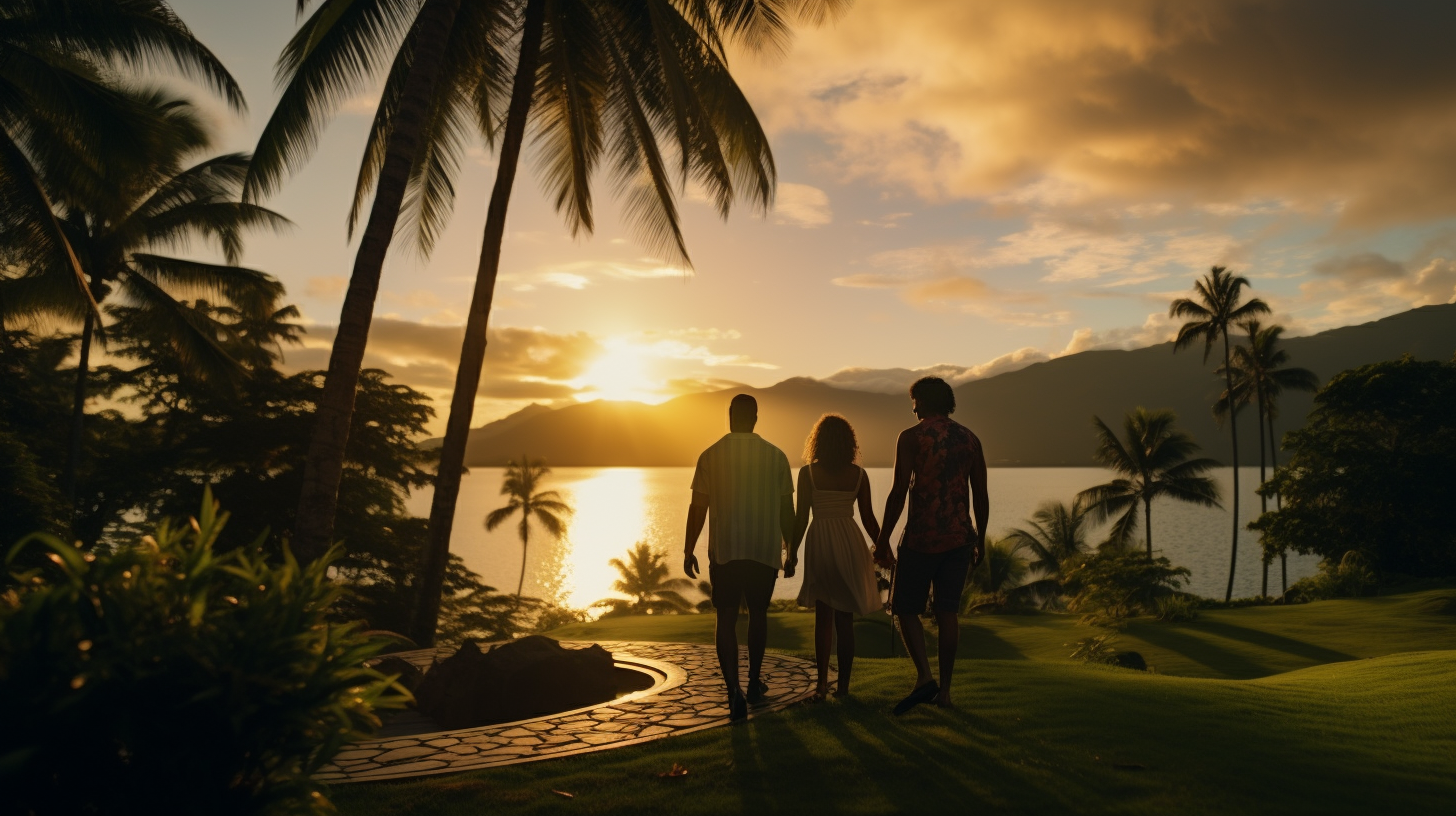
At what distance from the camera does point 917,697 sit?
584 cm

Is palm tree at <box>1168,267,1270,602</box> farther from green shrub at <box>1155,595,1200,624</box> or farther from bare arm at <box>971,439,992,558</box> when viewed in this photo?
bare arm at <box>971,439,992,558</box>

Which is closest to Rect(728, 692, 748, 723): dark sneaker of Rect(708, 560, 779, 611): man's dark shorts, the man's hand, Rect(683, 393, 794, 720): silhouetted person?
Rect(683, 393, 794, 720): silhouetted person

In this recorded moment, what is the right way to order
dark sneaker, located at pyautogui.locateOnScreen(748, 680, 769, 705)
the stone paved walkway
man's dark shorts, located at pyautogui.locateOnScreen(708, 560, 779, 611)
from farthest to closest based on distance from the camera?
dark sneaker, located at pyautogui.locateOnScreen(748, 680, 769, 705) → man's dark shorts, located at pyautogui.locateOnScreen(708, 560, 779, 611) → the stone paved walkway

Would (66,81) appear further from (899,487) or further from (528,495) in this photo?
(528,495)

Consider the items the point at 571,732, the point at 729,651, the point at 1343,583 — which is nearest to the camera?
the point at 571,732

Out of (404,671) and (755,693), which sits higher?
(755,693)

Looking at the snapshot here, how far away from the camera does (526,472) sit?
2090 inches

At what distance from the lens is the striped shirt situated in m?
6.09

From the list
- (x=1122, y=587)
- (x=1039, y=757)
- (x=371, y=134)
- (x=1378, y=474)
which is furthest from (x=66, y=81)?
(x=1378, y=474)

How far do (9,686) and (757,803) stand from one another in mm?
3066

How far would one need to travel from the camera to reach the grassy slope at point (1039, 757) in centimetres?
423

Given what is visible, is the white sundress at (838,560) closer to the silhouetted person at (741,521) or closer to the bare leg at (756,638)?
the silhouetted person at (741,521)

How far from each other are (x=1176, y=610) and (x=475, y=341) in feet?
60.3

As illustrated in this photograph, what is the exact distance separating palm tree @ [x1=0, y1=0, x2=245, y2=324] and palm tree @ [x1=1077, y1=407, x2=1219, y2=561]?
37275 mm
